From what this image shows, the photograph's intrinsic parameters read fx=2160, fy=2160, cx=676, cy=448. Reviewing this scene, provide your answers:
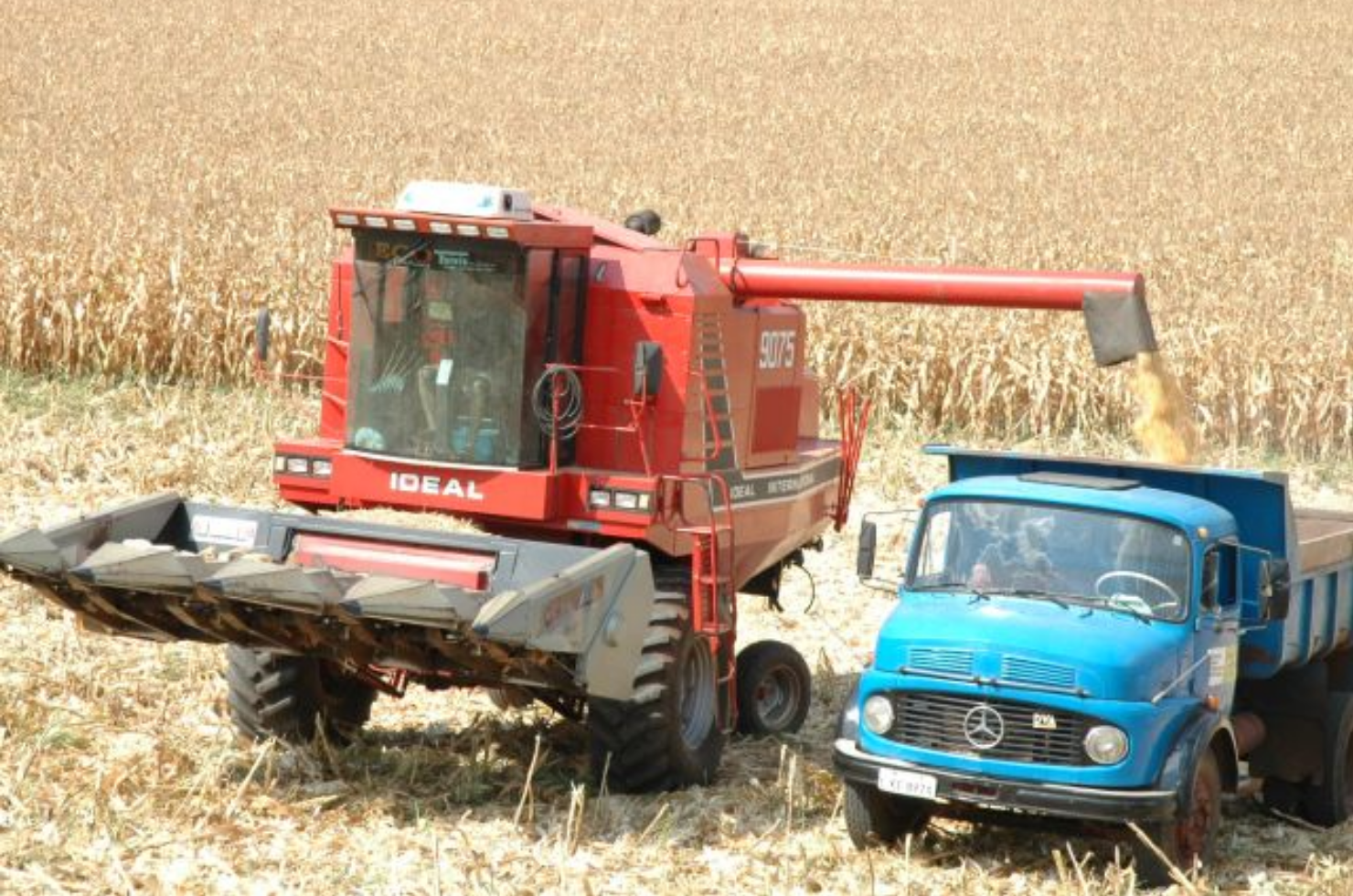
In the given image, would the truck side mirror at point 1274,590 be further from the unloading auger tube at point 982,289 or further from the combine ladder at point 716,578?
the combine ladder at point 716,578

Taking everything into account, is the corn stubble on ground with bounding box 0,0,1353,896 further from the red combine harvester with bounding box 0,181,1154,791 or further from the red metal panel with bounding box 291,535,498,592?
the red metal panel with bounding box 291,535,498,592

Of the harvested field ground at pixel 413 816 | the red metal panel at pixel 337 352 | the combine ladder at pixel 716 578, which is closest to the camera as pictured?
the harvested field ground at pixel 413 816

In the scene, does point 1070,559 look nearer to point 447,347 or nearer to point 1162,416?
point 1162,416

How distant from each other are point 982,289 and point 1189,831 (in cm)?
329

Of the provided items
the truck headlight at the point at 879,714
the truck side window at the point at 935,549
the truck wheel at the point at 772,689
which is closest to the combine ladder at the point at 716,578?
the truck wheel at the point at 772,689

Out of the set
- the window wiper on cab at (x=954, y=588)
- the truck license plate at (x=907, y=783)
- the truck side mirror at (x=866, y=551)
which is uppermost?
the truck side mirror at (x=866, y=551)

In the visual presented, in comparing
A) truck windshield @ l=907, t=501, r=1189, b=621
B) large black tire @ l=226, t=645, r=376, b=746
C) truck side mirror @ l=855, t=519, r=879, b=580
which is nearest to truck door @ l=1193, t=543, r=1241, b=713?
truck windshield @ l=907, t=501, r=1189, b=621

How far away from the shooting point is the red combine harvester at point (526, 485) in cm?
958

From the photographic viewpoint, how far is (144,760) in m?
9.88

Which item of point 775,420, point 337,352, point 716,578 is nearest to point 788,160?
point 775,420

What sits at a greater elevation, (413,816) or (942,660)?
(942,660)

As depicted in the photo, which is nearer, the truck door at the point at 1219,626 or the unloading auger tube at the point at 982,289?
the truck door at the point at 1219,626

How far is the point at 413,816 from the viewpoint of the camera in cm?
970

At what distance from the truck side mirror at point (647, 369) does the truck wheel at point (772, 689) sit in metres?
1.95
